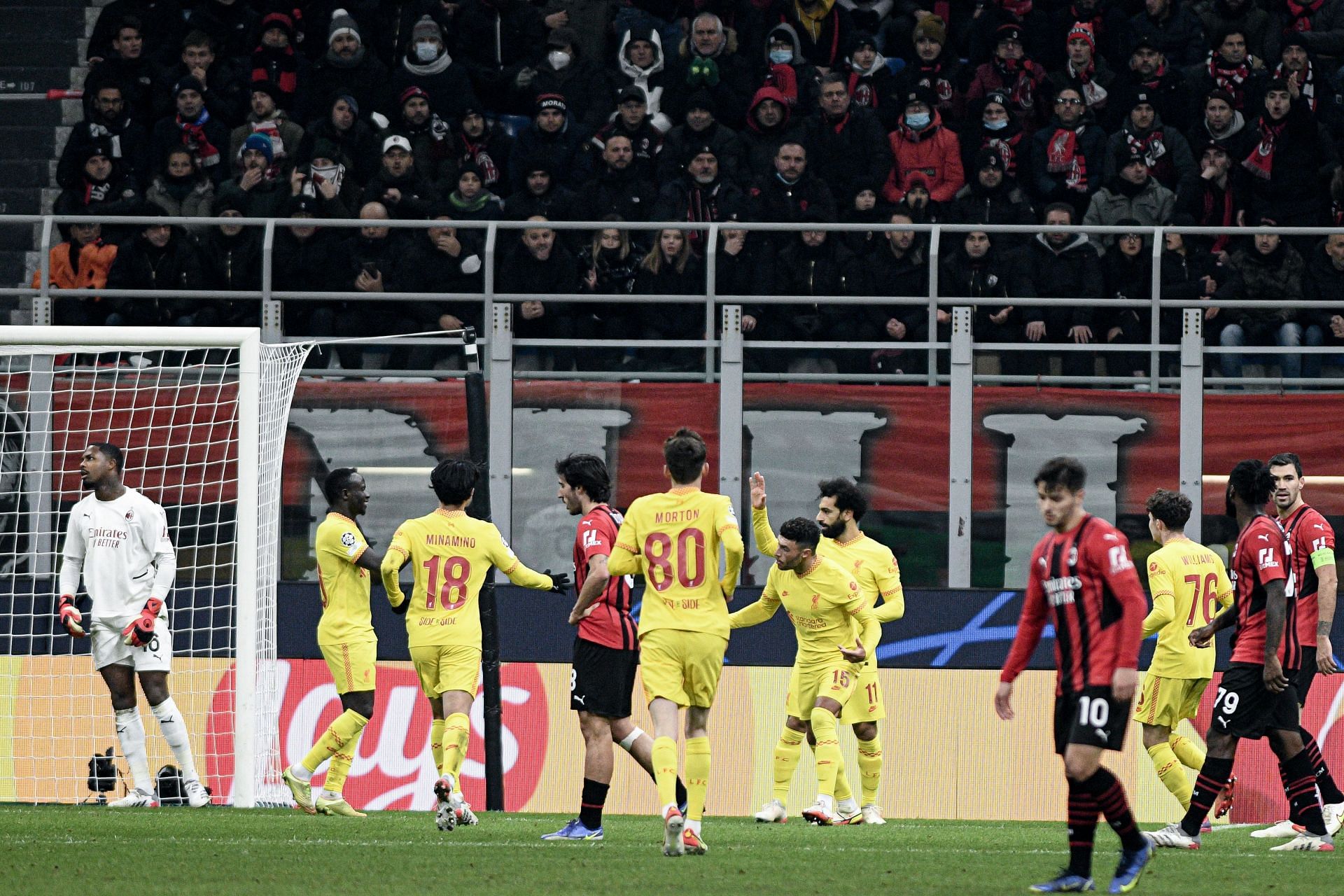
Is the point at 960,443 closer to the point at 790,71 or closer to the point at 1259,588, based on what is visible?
the point at 1259,588

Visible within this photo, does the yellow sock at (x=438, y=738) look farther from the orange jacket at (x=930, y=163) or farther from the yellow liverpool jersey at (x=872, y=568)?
the orange jacket at (x=930, y=163)

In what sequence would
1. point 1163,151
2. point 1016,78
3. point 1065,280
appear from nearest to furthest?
point 1065,280 → point 1163,151 → point 1016,78

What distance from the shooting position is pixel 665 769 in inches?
314

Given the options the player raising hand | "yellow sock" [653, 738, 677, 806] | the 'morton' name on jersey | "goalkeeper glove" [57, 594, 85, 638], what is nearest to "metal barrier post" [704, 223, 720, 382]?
the player raising hand

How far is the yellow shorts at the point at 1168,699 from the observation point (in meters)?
10.6

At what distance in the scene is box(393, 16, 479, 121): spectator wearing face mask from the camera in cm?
1652

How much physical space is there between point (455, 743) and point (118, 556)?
2607 mm

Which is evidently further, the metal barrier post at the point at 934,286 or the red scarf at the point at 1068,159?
the red scarf at the point at 1068,159

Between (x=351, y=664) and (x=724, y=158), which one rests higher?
(x=724, y=158)

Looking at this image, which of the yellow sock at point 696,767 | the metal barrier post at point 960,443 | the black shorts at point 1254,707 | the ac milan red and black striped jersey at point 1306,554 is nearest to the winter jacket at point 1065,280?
the metal barrier post at point 960,443

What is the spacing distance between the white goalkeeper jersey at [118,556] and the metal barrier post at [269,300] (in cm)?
303

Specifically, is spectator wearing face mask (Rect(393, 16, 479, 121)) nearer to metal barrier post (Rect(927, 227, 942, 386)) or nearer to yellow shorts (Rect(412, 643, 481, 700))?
metal barrier post (Rect(927, 227, 942, 386))

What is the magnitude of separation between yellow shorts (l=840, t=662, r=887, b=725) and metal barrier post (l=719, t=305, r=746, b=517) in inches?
103

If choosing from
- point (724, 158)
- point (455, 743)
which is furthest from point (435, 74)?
point (455, 743)
